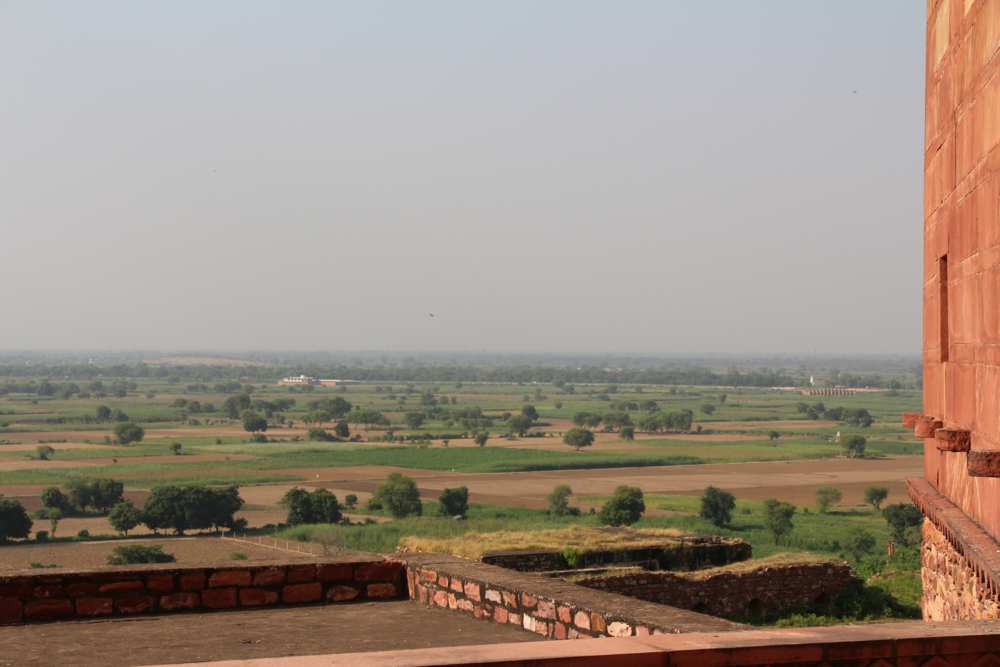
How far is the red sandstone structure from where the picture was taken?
723 cm

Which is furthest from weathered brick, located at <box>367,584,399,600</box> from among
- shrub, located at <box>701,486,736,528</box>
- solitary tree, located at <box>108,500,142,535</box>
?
solitary tree, located at <box>108,500,142,535</box>

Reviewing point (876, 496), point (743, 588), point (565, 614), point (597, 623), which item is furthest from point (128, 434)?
point (597, 623)

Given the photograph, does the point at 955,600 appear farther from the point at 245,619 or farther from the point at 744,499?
the point at 744,499

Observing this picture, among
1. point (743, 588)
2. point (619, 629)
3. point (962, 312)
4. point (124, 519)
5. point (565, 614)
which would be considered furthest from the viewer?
point (124, 519)

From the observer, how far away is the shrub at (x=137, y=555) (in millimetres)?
42438

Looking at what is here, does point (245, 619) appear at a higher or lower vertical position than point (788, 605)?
higher

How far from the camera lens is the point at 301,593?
7.79 m

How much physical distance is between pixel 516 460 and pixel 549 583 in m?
79.3

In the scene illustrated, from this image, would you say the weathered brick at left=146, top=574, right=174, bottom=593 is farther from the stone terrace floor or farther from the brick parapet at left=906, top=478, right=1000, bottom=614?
the brick parapet at left=906, top=478, right=1000, bottom=614

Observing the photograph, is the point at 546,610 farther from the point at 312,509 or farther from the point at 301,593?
the point at 312,509

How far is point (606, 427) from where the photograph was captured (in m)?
122

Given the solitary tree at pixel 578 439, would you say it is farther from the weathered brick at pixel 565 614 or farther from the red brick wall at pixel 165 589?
the weathered brick at pixel 565 614

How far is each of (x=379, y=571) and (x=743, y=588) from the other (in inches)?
417

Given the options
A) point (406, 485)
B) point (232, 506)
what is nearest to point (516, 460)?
point (406, 485)
